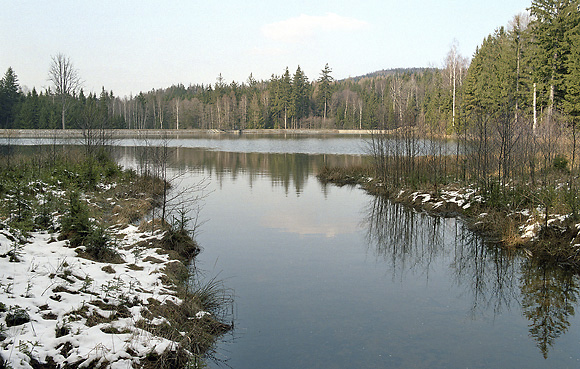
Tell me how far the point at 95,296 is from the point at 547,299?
7.70 metres

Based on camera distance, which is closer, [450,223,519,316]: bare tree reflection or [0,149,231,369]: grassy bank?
[0,149,231,369]: grassy bank

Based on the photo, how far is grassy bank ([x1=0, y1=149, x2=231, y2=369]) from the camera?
462 centimetres

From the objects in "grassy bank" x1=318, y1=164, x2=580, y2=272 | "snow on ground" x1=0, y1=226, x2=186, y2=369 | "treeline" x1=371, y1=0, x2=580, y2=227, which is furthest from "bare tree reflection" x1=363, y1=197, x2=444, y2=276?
"snow on ground" x1=0, y1=226, x2=186, y2=369

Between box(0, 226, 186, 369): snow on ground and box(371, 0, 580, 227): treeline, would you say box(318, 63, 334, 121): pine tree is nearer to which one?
box(371, 0, 580, 227): treeline

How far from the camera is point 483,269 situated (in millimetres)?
9820

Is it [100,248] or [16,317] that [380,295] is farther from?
[16,317]

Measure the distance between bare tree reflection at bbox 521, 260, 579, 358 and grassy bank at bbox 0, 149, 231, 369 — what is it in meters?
4.99

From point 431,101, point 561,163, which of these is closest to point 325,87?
point 431,101

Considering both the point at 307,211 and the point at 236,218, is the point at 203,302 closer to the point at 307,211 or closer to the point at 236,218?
the point at 236,218

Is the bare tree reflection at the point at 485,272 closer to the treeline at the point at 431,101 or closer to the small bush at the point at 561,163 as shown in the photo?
the treeline at the point at 431,101

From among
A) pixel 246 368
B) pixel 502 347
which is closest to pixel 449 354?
pixel 502 347

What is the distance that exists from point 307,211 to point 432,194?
4986 millimetres

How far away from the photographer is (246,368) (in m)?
5.59

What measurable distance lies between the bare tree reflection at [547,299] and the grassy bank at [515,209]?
663 millimetres
